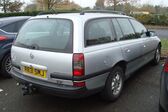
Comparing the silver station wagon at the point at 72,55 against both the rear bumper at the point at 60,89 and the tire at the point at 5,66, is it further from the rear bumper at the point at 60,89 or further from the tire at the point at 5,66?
the tire at the point at 5,66

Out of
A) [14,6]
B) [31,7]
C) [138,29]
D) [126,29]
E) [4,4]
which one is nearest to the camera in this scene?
[126,29]

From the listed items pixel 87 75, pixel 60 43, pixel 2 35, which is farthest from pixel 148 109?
pixel 2 35

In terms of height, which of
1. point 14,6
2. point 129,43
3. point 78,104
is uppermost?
point 14,6

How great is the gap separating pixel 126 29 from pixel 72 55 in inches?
77.4

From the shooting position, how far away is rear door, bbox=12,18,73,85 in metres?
3.42

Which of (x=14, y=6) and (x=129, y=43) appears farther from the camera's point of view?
(x=14, y=6)

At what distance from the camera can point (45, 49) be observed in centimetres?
363

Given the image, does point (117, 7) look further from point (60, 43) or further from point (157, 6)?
point (60, 43)

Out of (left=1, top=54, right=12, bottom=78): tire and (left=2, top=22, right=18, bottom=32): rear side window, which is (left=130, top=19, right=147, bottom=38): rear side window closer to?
(left=2, top=22, right=18, bottom=32): rear side window

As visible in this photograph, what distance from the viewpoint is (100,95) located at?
4.13m

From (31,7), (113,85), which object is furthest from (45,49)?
(31,7)

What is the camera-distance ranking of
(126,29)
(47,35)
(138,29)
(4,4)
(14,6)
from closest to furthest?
(47,35)
(126,29)
(138,29)
(4,4)
(14,6)

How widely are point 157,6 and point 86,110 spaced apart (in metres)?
44.1

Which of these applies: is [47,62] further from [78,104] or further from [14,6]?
[14,6]
